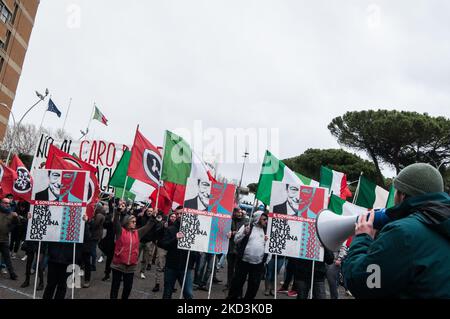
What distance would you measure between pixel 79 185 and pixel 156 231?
1676 mm

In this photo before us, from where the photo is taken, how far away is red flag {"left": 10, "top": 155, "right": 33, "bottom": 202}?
9.53 metres

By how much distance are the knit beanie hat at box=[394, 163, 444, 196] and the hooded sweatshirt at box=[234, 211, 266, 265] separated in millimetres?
5648

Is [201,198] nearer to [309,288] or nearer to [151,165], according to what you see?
[151,165]

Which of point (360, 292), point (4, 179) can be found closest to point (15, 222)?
point (4, 179)

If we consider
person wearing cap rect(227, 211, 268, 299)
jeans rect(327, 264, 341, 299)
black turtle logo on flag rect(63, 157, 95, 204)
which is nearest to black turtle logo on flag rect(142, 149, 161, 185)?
black turtle logo on flag rect(63, 157, 95, 204)

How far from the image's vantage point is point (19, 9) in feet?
144

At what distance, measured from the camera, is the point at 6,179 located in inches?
A: 406

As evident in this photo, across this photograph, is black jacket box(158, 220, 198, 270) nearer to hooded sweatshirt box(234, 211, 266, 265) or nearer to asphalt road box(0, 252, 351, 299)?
hooded sweatshirt box(234, 211, 266, 265)

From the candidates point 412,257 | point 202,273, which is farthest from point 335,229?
point 202,273

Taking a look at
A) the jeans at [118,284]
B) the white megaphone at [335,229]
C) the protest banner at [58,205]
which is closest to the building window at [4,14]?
the protest banner at [58,205]

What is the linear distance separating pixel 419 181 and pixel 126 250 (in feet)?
17.8

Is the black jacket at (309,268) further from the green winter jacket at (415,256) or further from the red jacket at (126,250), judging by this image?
the green winter jacket at (415,256)

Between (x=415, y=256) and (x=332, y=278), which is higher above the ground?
(x=415, y=256)

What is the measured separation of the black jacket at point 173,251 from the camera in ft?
22.3
